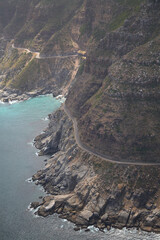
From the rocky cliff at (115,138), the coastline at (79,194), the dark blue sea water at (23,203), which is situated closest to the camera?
the dark blue sea water at (23,203)

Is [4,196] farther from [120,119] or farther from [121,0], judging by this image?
→ [121,0]

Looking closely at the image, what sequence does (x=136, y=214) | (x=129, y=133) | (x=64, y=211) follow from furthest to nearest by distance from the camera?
1. (x=129, y=133)
2. (x=64, y=211)
3. (x=136, y=214)

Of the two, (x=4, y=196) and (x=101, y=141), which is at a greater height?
(x=101, y=141)

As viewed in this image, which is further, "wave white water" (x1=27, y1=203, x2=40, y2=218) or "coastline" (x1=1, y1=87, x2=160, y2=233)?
"wave white water" (x1=27, y1=203, x2=40, y2=218)

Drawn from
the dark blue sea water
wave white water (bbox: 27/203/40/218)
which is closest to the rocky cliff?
wave white water (bbox: 27/203/40/218)

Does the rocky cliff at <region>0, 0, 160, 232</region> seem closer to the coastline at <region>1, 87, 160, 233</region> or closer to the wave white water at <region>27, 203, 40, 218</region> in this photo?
the coastline at <region>1, 87, 160, 233</region>

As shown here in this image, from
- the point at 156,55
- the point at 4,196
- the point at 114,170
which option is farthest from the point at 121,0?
the point at 4,196

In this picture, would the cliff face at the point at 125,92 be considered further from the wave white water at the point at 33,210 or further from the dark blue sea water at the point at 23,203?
the wave white water at the point at 33,210

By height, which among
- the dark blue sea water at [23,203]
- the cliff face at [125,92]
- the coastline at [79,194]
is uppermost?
the cliff face at [125,92]

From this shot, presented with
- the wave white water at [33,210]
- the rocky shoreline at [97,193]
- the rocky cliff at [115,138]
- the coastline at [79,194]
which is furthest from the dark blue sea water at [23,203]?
the rocky cliff at [115,138]
